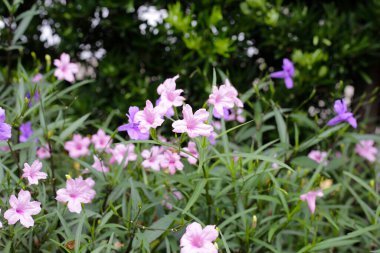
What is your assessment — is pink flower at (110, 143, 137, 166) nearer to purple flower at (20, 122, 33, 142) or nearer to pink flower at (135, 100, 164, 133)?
purple flower at (20, 122, 33, 142)

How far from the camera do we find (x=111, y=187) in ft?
5.72

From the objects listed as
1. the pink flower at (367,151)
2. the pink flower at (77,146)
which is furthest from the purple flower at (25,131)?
the pink flower at (367,151)

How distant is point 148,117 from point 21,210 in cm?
41

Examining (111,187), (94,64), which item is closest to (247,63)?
(94,64)

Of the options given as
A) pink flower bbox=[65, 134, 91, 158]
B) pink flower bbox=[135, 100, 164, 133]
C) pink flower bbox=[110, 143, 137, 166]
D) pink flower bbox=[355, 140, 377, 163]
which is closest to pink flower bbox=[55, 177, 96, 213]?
pink flower bbox=[135, 100, 164, 133]

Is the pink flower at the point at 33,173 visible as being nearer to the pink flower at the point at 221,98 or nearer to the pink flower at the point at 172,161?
the pink flower at the point at 172,161

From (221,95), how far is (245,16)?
42.8 inches

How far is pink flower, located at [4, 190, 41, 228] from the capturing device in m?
1.35

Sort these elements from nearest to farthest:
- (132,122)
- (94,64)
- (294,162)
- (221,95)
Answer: (132,122) < (221,95) < (294,162) < (94,64)

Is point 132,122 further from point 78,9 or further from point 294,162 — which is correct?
point 78,9

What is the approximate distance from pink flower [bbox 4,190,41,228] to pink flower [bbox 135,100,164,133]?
1.13 feet

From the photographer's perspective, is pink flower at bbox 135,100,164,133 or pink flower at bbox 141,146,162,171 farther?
pink flower at bbox 141,146,162,171

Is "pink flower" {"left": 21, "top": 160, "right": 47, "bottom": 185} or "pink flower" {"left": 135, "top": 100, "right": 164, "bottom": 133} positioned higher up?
"pink flower" {"left": 135, "top": 100, "right": 164, "bottom": 133}

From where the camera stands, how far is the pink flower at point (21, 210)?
1349 mm
